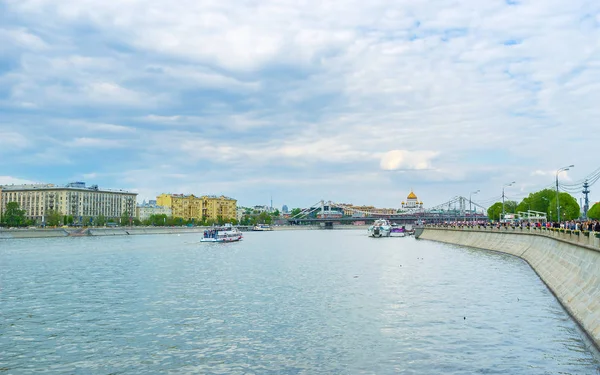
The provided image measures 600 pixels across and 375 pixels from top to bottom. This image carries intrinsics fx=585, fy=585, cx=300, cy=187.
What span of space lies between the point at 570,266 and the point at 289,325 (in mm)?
18404

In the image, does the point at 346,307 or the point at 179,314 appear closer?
the point at 179,314

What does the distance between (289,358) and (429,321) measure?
30.7ft

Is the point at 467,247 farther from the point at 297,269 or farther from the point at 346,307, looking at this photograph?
the point at 346,307

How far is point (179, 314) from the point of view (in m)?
30.8

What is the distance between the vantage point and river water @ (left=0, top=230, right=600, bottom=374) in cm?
2084

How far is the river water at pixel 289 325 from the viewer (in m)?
20.8

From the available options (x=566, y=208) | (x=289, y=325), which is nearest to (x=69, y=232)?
(x=566, y=208)

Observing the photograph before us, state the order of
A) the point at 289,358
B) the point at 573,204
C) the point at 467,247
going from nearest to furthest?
the point at 289,358
the point at 467,247
the point at 573,204

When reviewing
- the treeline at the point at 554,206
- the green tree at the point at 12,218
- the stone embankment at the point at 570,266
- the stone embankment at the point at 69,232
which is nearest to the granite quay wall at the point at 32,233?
the stone embankment at the point at 69,232

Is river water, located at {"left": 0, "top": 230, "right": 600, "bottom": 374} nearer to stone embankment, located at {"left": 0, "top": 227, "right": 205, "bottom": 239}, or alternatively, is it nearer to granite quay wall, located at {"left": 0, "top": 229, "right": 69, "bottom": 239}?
granite quay wall, located at {"left": 0, "top": 229, "right": 69, "bottom": 239}

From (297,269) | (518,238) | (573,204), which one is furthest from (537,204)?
(297,269)

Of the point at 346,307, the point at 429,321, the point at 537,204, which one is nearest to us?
the point at 429,321

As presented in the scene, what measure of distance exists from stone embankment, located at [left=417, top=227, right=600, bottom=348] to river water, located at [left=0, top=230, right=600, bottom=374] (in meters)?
0.77

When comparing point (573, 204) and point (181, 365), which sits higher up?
point (573, 204)
